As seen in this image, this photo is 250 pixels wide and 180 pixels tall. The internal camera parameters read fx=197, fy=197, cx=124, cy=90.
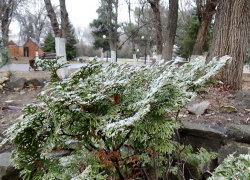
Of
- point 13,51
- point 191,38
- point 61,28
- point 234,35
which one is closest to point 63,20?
point 61,28

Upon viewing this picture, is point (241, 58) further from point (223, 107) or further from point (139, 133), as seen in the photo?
point (139, 133)

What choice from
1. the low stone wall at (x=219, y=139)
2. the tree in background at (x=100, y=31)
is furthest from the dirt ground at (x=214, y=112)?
the tree in background at (x=100, y=31)

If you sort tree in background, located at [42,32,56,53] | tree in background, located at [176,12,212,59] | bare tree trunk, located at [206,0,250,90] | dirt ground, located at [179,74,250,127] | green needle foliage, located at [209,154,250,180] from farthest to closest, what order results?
tree in background, located at [42,32,56,53] < tree in background, located at [176,12,212,59] < bare tree trunk, located at [206,0,250,90] < dirt ground, located at [179,74,250,127] < green needle foliage, located at [209,154,250,180]

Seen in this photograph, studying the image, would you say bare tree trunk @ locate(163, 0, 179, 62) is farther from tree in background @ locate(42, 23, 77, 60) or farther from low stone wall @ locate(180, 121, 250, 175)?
tree in background @ locate(42, 23, 77, 60)

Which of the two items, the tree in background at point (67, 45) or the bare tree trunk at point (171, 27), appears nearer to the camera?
the bare tree trunk at point (171, 27)

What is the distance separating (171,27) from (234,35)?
14.5ft

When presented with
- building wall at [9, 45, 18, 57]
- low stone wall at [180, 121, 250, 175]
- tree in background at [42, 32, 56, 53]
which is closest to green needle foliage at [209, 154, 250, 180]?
low stone wall at [180, 121, 250, 175]

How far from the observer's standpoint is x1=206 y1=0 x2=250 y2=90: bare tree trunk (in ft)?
11.4

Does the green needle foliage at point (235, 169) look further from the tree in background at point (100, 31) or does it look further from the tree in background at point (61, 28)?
the tree in background at point (100, 31)

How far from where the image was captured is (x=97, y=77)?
0.97 metres

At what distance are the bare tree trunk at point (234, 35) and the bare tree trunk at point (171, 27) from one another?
3990 mm

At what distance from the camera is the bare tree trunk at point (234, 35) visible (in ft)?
11.4

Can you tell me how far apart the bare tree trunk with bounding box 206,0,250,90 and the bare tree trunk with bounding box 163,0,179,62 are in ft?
13.1

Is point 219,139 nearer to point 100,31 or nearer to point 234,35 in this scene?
point 234,35
